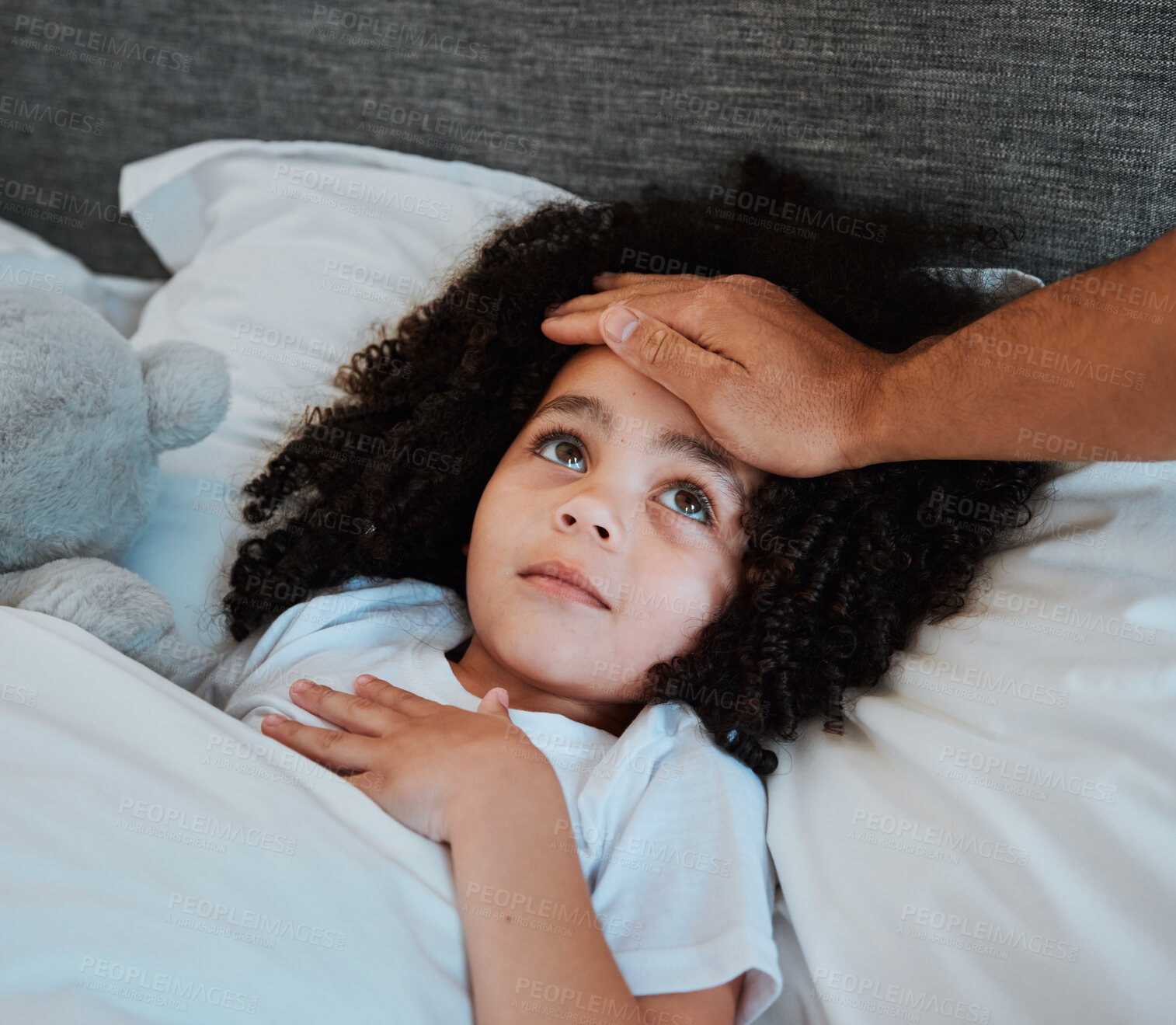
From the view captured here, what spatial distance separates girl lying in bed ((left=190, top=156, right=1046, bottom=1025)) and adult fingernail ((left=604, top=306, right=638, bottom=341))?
5 cm

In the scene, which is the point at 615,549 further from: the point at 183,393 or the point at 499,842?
the point at 183,393

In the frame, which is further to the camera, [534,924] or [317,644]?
[317,644]

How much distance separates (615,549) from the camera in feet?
2.86

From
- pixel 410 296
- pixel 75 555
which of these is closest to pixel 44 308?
pixel 75 555

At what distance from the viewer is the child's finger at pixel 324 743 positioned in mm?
812

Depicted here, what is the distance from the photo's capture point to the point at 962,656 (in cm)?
81

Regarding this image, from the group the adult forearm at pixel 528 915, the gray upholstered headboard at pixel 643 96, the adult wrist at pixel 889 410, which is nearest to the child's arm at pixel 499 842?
the adult forearm at pixel 528 915

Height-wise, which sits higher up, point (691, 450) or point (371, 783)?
point (691, 450)

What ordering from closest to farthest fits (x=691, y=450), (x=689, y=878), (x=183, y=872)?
(x=183, y=872) < (x=689, y=878) < (x=691, y=450)

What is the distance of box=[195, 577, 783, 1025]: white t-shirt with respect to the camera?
2.43 ft

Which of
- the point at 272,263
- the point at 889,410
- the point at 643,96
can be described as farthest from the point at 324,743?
the point at 643,96

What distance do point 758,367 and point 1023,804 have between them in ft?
1.38

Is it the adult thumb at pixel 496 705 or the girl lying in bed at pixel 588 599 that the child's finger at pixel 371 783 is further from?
the adult thumb at pixel 496 705

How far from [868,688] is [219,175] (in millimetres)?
1195
